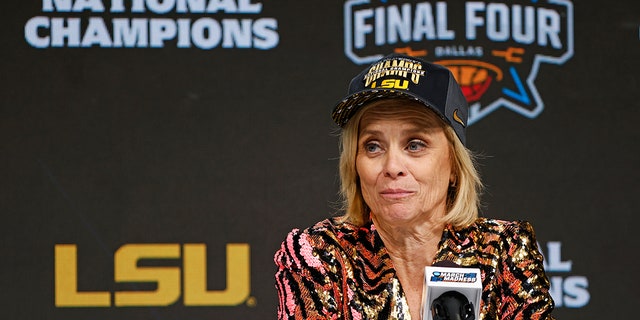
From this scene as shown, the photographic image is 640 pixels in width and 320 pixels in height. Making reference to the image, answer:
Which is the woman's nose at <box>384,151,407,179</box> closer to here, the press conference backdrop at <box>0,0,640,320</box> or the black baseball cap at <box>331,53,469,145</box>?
the black baseball cap at <box>331,53,469,145</box>

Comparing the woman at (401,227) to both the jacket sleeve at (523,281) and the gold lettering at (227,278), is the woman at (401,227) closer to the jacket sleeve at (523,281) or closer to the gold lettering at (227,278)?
the jacket sleeve at (523,281)

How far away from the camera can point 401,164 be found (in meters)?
1.70

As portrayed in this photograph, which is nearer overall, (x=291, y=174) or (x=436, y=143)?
(x=436, y=143)

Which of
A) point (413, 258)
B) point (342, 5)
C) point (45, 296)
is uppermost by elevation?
point (342, 5)

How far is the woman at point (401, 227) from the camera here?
1.71 metres

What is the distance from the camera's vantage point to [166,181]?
3582mm

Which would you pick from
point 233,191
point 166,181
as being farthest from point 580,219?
point 166,181

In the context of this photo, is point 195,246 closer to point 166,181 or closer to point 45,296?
point 166,181

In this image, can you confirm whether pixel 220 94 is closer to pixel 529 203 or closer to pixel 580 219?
pixel 529 203

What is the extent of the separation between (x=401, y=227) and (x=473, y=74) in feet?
6.34

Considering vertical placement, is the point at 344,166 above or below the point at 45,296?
above

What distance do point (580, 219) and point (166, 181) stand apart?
177 centimetres

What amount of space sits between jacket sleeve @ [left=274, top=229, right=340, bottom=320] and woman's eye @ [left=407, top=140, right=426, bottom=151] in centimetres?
30

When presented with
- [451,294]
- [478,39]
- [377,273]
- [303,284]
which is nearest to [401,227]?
[377,273]
